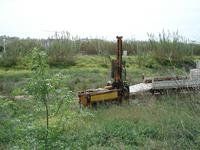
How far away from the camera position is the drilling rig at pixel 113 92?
14.5 meters

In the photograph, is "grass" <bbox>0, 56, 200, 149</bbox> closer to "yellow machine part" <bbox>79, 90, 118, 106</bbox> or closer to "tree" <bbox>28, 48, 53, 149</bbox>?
"tree" <bbox>28, 48, 53, 149</bbox>

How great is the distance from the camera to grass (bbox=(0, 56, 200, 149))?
550 centimetres

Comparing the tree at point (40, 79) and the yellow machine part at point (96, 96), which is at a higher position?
the tree at point (40, 79)

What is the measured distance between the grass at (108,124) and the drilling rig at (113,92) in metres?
0.49

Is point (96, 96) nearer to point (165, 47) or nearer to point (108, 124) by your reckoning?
point (108, 124)

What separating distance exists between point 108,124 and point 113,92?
13.0ft

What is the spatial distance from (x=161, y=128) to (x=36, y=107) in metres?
4.53

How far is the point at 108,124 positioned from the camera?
10961mm

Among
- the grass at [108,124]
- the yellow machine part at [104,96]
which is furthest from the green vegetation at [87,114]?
the yellow machine part at [104,96]

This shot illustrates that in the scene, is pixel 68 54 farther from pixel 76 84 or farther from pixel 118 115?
pixel 118 115

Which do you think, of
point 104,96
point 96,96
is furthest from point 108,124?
point 104,96

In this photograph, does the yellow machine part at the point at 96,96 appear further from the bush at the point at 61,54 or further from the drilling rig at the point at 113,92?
the bush at the point at 61,54

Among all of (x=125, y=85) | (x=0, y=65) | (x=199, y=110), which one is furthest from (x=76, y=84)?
(x=199, y=110)

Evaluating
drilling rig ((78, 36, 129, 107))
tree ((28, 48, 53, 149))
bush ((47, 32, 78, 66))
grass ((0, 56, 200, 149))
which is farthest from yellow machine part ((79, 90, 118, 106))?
bush ((47, 32, 78, 66))
